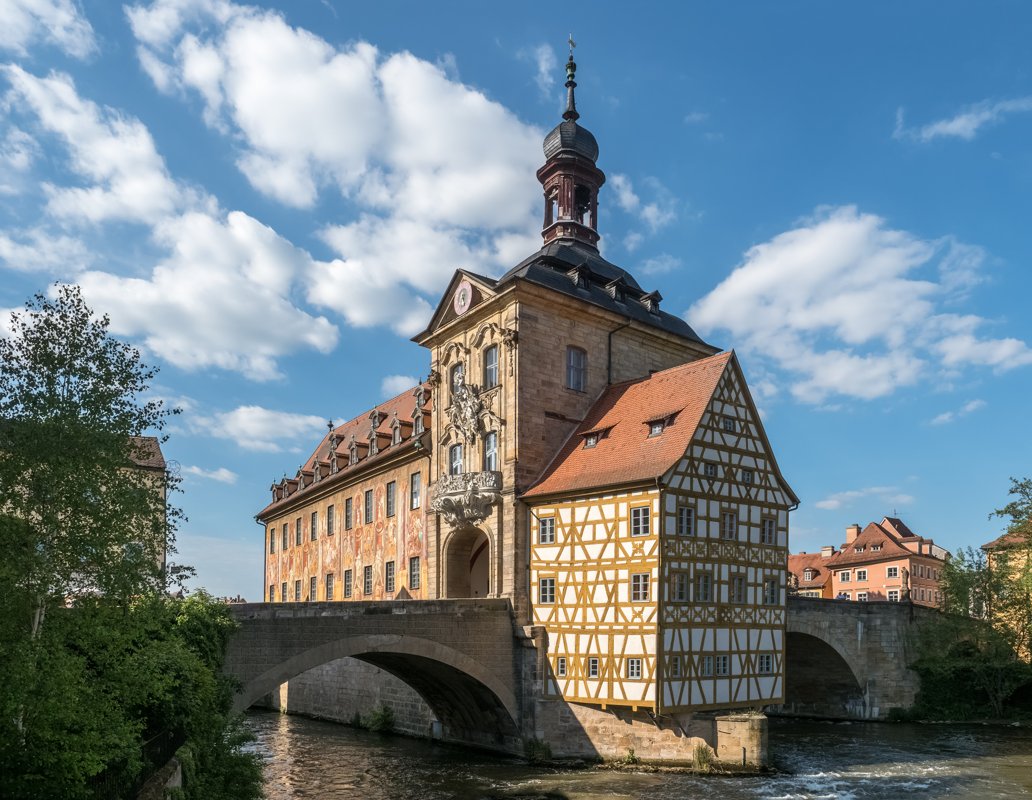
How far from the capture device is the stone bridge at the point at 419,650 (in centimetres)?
2220

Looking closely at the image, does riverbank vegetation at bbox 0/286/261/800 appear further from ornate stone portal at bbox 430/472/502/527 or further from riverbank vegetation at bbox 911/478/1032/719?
riverbank vegetation at bbox 911/478/1032/719

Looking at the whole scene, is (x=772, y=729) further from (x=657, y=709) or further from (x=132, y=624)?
(x=132, y=624)

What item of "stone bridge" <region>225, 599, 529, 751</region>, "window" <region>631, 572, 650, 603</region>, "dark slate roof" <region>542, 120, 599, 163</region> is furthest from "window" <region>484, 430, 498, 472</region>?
"dark slate roof" <region>542, 120, 599, 163</region>

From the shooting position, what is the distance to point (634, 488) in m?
25.5

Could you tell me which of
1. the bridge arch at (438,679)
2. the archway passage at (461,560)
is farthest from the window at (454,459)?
the bridge arch at (438,679)

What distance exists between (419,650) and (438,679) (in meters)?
3.68

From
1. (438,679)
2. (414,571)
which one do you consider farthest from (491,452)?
(438,679)

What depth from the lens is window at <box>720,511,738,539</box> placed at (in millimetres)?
26594

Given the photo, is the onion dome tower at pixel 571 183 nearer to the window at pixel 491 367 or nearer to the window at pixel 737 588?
the window at pixel 491 367

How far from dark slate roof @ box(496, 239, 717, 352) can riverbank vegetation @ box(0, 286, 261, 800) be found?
17.7 m

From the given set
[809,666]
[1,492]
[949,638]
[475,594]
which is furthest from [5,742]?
[949,638]

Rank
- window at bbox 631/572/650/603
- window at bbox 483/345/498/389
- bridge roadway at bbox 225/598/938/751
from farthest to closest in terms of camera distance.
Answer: window at bbox 483/345/498/389
window at bbox 631/572/650/603
bridge roadway at bbox 225/598/938/751

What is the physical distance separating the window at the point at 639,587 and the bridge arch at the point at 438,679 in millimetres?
4999

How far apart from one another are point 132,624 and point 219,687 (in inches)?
309
